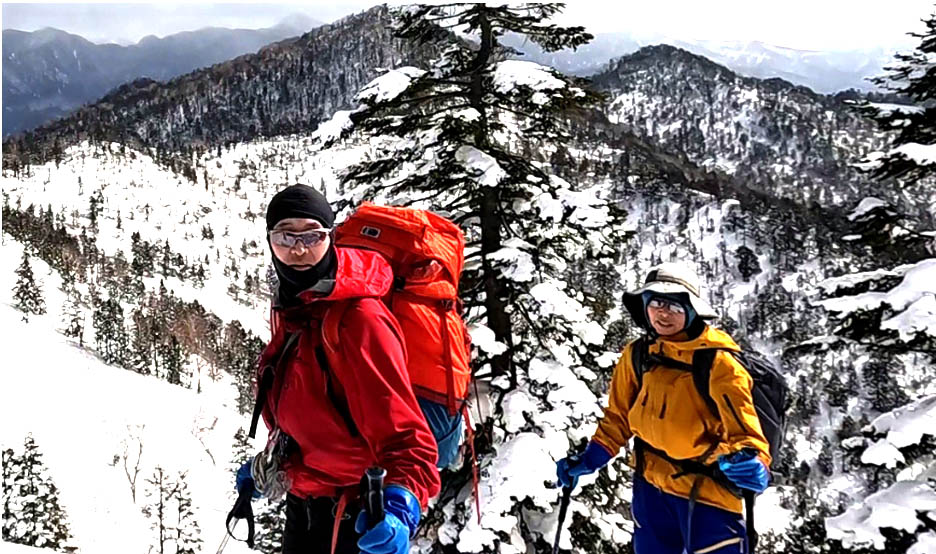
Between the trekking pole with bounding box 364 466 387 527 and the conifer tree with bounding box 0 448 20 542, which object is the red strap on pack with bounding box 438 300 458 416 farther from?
the conifer tree with bounding box 0 448 20 542

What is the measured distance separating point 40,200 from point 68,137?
166 ft

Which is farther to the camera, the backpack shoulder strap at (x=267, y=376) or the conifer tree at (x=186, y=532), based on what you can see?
the conifer tree at (x=186, y=532)

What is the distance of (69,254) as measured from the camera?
123 m

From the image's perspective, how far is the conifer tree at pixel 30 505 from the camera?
1539 inches

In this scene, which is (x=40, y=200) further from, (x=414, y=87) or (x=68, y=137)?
(x=414, y=87)

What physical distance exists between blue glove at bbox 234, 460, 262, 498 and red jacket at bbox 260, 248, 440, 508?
505 mm

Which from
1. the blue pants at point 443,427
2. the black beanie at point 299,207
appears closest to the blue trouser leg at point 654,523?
the blue pants at point 443,427

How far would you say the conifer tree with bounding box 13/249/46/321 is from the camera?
91500mm

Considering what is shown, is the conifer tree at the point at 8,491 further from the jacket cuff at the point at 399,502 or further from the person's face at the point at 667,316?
the jacket cuff at the point at 399,502

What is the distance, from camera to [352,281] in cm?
271

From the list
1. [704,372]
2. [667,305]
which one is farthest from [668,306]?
[704,372]

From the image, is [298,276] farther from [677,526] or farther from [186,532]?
[186,532]

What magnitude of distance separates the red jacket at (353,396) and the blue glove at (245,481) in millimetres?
505

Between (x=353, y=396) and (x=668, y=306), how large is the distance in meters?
2.04
